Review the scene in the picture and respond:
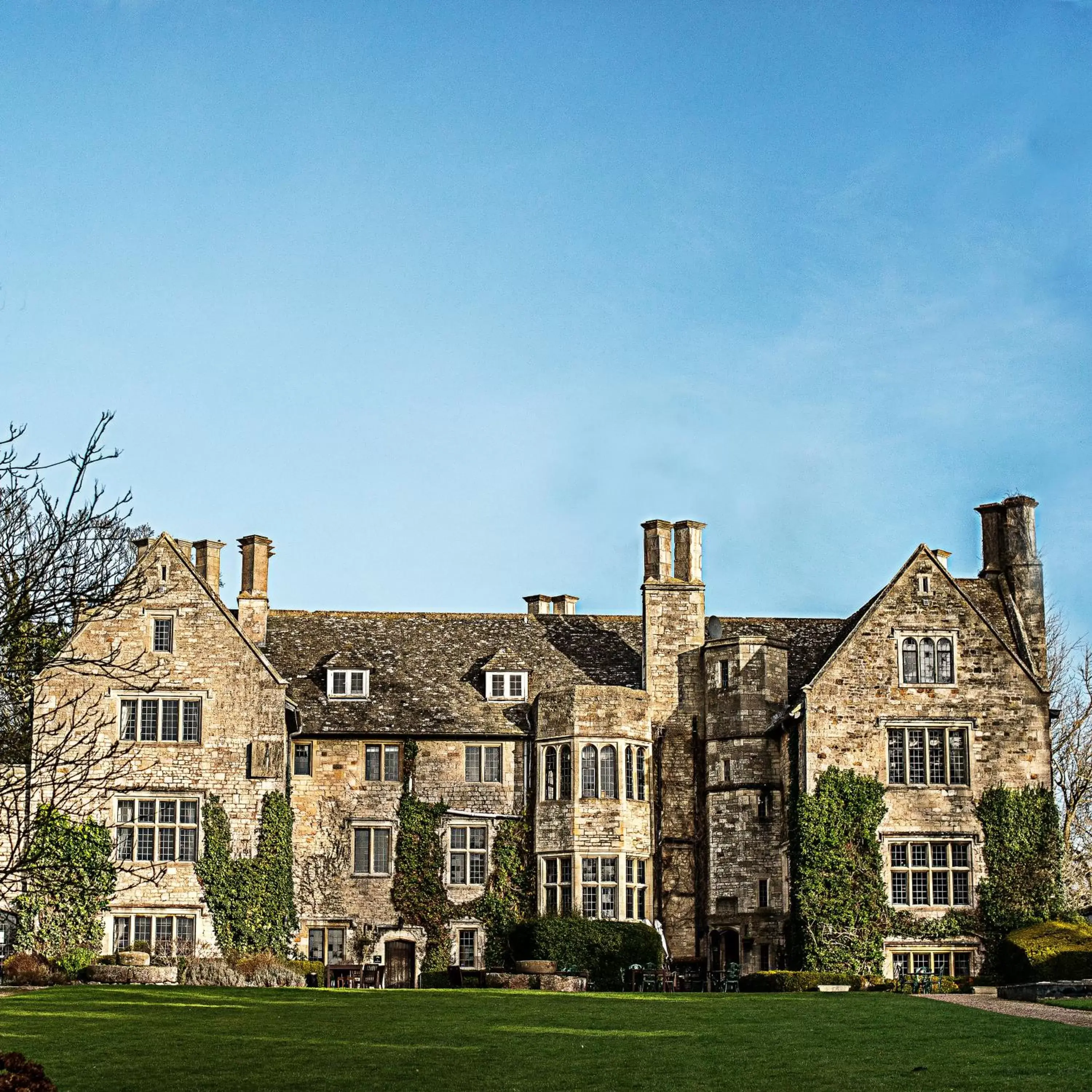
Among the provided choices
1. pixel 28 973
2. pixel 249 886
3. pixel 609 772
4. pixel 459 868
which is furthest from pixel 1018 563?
pixel 28 973

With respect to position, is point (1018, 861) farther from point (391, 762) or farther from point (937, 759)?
point (391, 762)

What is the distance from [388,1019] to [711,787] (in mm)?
20010

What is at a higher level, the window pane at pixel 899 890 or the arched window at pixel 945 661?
the arched window at pixel 945 661

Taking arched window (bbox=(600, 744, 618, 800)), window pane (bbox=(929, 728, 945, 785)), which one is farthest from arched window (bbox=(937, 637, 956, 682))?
arched window (bbox=(600, 744, 618, 800))

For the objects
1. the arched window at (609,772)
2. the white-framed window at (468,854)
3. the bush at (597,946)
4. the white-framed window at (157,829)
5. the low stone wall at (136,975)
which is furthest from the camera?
the white-framed window at (468,854)

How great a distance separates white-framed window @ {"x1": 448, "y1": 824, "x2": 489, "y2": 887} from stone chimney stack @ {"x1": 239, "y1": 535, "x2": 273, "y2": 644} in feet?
28.7

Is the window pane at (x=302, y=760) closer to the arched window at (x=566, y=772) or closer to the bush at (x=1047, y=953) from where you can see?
→ the arched window at (x=566, y=772)

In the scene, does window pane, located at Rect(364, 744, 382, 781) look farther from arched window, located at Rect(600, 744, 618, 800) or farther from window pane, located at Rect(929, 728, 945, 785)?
window pane, located at Rect(929, 728, 945, 785)

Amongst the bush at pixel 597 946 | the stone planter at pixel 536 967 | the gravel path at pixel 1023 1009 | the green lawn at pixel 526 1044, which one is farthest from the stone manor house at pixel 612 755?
the green lawn at pixel 526 1044

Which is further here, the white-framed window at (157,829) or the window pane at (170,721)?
the window pane at (170,721)

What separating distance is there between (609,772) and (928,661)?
9666 mm

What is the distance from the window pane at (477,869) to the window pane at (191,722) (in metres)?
8.70

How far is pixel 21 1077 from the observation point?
18719 mm

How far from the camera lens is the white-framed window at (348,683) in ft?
167
